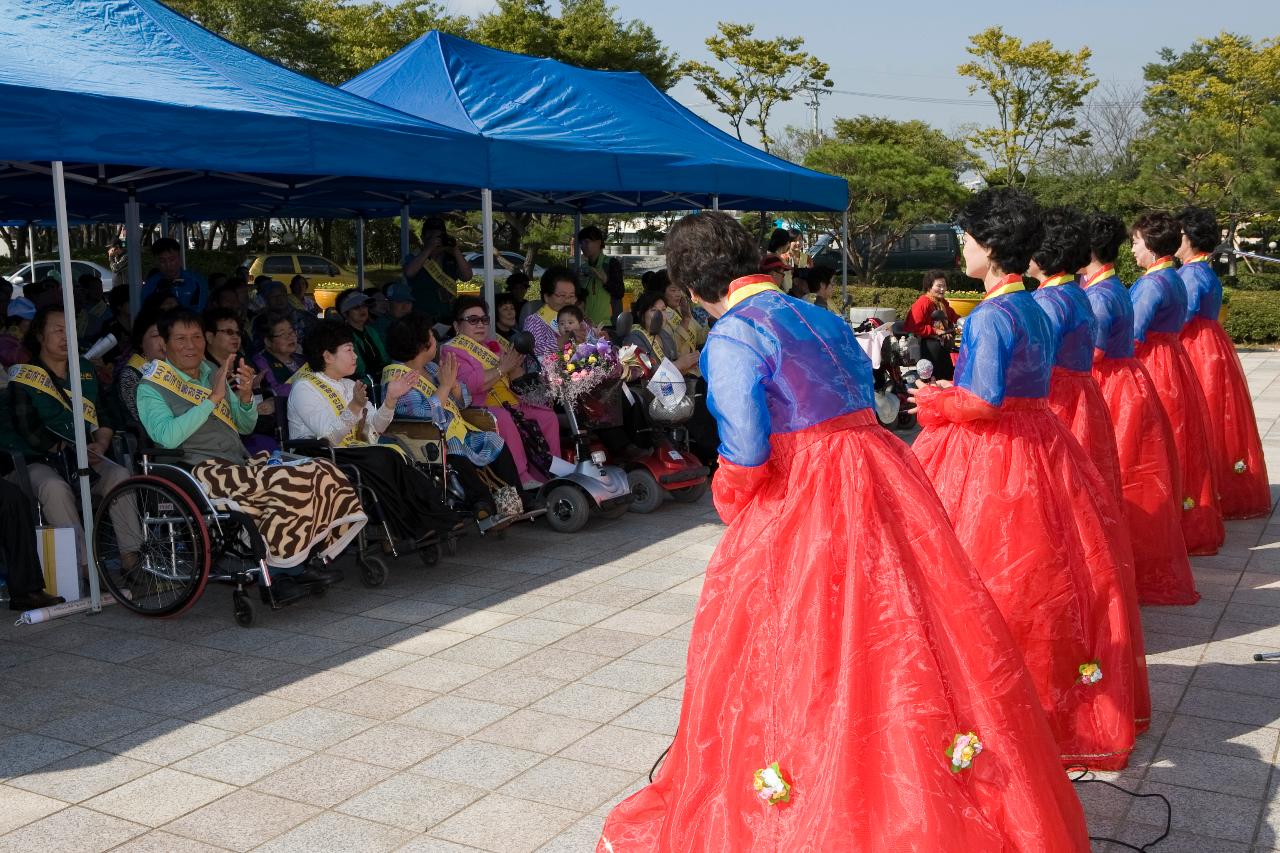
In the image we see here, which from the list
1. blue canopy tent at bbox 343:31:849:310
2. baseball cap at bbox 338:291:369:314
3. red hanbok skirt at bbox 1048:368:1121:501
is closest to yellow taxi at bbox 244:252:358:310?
blue canopy tent at bbox 343:31:849:310

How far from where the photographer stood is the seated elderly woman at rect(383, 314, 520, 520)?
6.15 metres

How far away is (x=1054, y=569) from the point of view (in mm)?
3762

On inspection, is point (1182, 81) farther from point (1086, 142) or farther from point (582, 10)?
point (582, 10)

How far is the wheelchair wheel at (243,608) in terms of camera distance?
515cm

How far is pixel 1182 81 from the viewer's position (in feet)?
89.8

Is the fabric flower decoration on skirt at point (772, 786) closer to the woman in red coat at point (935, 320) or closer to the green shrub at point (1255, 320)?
the woman in red coat at point (935, 320)

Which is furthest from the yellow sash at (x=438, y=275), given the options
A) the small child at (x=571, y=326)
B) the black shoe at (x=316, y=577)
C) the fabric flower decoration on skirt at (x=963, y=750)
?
the fabric flower decoration on skirt at (x=963, y=750)

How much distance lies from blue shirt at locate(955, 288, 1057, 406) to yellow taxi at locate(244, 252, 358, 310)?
20.0 m

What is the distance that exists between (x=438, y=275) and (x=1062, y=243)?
20.3 ft

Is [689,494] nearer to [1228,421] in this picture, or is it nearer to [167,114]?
[1228,421]

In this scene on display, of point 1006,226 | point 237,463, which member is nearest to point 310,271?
point 237,463

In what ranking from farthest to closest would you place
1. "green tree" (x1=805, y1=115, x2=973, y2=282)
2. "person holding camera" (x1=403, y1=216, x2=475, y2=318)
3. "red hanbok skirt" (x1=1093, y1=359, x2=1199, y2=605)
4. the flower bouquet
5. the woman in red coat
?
"green tree" (x1=805, y1=115, x2=973, y2=282)
the woman in red coat
"person holding camera" (x1=403, y1=216, x2=475, y2=318)
the flower bouquet
"red hanbok skirt" (x1=1093, y1=359, x2=1199, y2=605)

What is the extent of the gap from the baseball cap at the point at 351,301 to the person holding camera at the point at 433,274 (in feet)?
4.47

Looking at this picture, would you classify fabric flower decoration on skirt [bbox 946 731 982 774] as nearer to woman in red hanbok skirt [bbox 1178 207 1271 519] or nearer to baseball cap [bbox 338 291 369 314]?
woman in red hanbok skirt [bbox 1178 207 1271 519]
